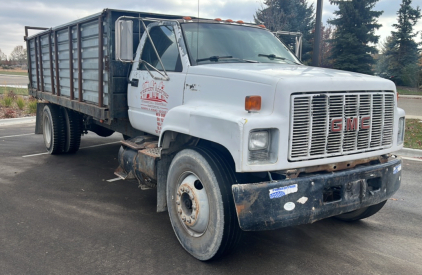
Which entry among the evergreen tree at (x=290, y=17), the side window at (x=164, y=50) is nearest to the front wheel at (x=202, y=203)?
the side window at (x=164, y=50)

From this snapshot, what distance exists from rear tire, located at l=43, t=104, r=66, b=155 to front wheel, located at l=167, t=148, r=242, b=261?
488cm

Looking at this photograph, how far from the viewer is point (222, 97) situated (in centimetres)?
380

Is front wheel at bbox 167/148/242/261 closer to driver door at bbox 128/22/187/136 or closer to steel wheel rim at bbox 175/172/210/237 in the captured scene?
steel wheel rim at bbox 175/172/210/237

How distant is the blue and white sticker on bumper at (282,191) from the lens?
10.6 ft

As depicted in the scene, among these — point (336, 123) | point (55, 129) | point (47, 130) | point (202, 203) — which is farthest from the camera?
point (47, 130)

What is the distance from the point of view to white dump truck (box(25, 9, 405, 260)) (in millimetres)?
3273

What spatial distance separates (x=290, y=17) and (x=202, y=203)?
22.0 metres

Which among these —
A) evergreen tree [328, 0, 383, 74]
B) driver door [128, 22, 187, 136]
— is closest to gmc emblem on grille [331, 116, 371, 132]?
driver door [128, 22, 187, 136]

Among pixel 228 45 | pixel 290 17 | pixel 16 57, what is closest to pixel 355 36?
pixel 290 17

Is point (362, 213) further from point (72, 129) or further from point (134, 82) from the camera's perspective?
point (72, 129)

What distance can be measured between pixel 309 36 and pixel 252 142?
1135 inches

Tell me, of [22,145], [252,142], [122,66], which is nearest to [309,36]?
[22,145]

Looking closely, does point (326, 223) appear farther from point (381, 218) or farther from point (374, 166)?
point (374, 166)

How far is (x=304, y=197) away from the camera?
3.33m
